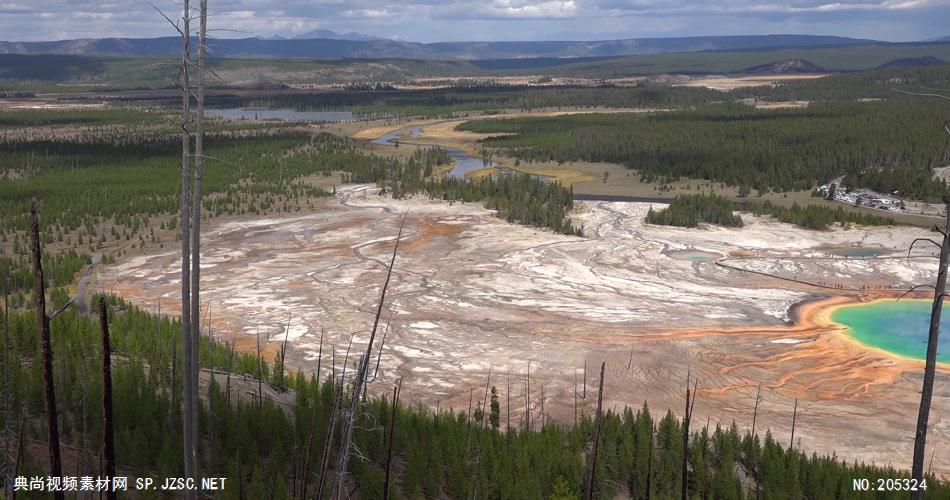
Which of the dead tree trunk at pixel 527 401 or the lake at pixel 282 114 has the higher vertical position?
the lake at pixel 282 114

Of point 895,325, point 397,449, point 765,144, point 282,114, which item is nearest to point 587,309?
point 895,325

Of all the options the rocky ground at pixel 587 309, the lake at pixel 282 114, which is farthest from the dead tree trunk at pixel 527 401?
the lake at pixel 282 114

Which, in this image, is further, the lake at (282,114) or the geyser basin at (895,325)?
the lake at (282,114)

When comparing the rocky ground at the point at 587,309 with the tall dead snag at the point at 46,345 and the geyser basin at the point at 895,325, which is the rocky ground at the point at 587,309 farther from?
the tall dead snag at the point at 46,345

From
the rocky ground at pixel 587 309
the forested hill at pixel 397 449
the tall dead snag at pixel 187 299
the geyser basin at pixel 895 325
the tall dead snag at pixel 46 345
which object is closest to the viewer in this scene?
the tall dead snag at pixel 46 345

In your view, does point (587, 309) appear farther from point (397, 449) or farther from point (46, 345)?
point (46, 345)

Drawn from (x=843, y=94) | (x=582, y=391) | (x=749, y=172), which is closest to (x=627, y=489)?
(x=582, y=391)
